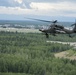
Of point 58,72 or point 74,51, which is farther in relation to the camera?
point 74,51

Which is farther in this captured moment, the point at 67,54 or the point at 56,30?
the point at 67,54

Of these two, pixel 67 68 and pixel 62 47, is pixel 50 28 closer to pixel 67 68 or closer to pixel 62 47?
pixel 67 68

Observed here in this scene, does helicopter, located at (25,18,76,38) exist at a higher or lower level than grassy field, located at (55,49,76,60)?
higher

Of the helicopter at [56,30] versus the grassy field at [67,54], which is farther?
the grassy field at [67,54]

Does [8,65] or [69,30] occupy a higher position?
[69,30]

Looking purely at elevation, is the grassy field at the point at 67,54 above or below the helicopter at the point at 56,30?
below

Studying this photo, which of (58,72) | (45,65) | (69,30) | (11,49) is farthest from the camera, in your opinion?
(11,49)

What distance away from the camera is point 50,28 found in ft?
59.1

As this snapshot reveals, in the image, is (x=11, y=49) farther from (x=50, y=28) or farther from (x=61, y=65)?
(x=50, y=28)

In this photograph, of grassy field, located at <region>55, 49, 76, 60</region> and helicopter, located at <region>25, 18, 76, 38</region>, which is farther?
grassy field, located at <region>55, 49, 76, 60</region>

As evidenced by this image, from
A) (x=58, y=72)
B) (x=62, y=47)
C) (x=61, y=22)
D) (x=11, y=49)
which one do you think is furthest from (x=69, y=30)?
(x=62, y=47)

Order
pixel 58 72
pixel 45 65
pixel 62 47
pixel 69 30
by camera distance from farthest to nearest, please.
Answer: pixel 62 47 → pixel 45 65 → pixel 58 72 → pixel 69 30

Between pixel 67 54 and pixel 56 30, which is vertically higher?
pixel 56 30

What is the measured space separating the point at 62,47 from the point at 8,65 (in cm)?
7220
